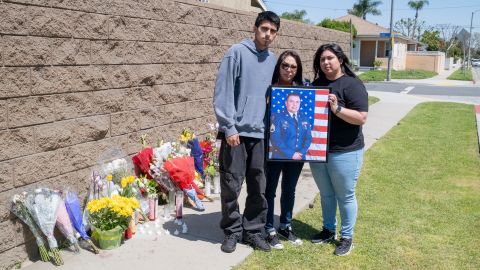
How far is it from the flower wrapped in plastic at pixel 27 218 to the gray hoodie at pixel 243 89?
1.62 meters

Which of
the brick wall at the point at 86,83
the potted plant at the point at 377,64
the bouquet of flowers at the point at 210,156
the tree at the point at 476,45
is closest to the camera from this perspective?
the brick wall at the point at 86,83

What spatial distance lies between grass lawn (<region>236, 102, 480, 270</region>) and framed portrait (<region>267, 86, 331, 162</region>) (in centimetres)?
87

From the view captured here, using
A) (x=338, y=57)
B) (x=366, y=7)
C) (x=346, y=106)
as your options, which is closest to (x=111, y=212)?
(x=346, y=106)

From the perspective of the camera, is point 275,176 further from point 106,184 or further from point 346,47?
point 346,47

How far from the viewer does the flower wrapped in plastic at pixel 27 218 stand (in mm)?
3623

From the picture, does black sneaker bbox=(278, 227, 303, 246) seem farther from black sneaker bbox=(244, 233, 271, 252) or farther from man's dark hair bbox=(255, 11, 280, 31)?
man's dark hair bbox=(255, 11, 280, 31)

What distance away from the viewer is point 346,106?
12.7ft

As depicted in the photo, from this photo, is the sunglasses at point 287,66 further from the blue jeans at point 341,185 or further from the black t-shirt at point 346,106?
the blue jeans at point 341,185

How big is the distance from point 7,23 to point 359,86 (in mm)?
2729

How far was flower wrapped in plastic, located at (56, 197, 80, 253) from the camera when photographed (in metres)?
3.85

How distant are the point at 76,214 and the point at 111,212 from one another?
29cm

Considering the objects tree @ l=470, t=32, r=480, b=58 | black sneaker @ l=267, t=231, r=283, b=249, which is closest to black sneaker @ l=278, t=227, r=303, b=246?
black sneaker @ l=267, t=231, r=283, b=249

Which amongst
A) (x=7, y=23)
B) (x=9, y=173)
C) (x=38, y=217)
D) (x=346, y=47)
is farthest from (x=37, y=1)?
(x=346, y=47)

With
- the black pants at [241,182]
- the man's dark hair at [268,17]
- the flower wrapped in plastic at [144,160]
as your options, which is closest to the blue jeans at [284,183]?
the black pants at [241,182]
